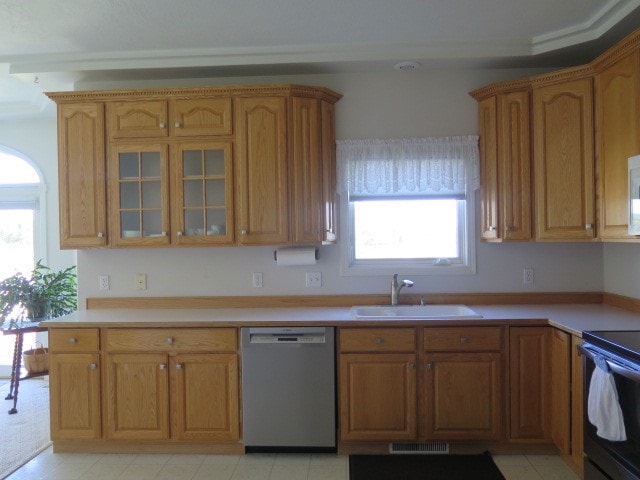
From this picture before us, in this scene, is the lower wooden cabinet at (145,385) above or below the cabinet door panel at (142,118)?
below

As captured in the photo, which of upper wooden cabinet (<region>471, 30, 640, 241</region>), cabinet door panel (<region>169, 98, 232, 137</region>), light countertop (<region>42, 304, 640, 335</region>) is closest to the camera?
upper wooden cabinet (<region>471, 30, 640, 241</region>)

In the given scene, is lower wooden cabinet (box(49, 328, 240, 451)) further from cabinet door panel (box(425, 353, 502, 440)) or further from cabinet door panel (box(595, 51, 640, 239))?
cabinet door panel (box(595, 51, 640, 239))

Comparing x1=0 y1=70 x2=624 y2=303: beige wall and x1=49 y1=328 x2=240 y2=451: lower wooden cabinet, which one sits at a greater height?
x1=0 y1=70 x2=624 y2=303: beige wall

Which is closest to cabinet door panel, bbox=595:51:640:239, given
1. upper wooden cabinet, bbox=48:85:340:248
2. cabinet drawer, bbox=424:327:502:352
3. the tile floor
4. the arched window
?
cabinet drawer, bbox=424:327:502:352

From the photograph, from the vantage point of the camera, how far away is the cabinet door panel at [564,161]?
2729 mm

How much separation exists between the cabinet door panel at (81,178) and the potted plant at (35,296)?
3.31ft

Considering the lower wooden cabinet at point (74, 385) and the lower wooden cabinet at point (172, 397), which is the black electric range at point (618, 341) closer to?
the lower wooden cabinet at point (172, 397)

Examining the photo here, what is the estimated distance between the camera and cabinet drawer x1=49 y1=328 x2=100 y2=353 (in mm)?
2766

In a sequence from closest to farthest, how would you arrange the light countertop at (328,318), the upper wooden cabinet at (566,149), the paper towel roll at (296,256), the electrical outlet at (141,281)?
the upper wooden cabinet at (566,149), the light countertop at (328,318), the paper towel roll at (296,256), the electrical outlet at (141,281)

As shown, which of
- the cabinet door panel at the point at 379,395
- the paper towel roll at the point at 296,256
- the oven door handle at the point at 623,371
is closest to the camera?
the oven door handle at the point at 623,371

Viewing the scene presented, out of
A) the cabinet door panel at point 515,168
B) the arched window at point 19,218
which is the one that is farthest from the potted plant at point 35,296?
the cabinet door panel at point 515,168

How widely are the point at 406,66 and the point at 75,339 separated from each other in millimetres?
2702

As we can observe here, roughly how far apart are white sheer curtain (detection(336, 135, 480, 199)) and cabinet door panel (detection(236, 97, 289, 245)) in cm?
46

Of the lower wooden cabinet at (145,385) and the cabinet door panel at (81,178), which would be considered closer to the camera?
the lower wooden cabinet at (145,385)
